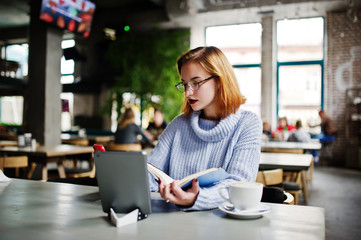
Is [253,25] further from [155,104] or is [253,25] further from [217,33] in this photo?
[155,104]

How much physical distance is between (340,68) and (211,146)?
8429mm

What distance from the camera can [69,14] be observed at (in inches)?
224

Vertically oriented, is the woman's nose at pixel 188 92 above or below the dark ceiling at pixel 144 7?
below

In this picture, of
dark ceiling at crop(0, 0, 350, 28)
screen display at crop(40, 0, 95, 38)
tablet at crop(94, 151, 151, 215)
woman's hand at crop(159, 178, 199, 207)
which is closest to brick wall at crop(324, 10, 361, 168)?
dark ceiling at crop(0, 0, 350, 28)

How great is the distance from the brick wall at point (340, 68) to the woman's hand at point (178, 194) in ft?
28.2

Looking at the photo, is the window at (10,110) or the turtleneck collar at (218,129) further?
the window at (10,110)

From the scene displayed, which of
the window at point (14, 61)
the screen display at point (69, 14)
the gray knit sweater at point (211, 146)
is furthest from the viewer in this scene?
the window at point (14, 61)

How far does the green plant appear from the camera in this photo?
9.41 m

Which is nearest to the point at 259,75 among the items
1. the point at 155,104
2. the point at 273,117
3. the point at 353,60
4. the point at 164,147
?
the point at 273,117

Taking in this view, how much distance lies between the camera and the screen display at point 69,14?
17.5 ft

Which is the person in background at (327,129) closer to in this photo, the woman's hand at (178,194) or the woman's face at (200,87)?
the woman's face at (200,87)

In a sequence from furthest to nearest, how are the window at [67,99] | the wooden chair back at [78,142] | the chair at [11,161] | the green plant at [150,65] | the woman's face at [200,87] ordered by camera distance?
1. the window at [67,99]
2. the green plant at [150,65]
3. the wooden chair back at [78,142]
4. the chair at [11,161]
5. the woman's face at [200,87]

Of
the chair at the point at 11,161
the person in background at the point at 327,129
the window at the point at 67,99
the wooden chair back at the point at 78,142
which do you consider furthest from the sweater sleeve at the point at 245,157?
the window at the point at 67,99

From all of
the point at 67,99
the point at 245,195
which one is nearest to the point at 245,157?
the point at 245,195
